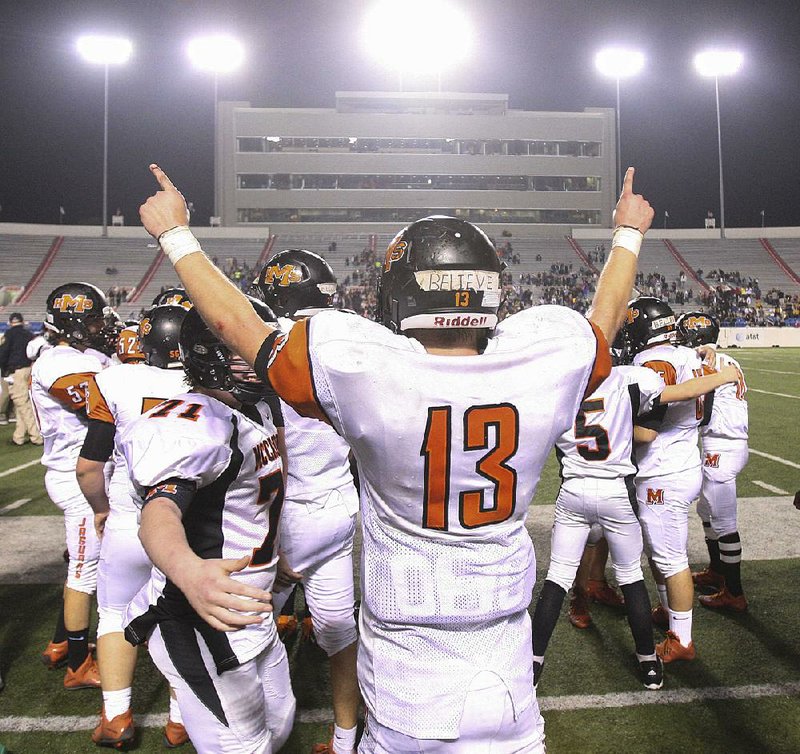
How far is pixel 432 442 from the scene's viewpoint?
5.60ft

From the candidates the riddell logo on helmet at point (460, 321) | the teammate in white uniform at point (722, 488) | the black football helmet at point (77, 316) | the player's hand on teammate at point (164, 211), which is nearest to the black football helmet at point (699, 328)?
the teammate in white uniform at point (722, 488)

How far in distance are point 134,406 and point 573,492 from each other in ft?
8.09

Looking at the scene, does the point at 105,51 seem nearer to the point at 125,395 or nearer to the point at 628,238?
the point at 125,395

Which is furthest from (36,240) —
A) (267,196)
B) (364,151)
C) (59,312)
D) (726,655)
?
(726,655)

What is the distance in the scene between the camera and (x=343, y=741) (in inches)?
129

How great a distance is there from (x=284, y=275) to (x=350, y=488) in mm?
1415

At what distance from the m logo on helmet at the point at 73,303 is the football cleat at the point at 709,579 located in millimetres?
4931

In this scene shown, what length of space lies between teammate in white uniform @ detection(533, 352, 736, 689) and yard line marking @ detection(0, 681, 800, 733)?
148mm

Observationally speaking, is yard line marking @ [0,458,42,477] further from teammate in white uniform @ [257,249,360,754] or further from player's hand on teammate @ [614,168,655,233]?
player's hand on teammate @ [614,168,655,233]

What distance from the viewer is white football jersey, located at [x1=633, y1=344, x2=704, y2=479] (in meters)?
4.43

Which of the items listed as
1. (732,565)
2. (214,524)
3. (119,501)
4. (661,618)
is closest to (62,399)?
(119,501)

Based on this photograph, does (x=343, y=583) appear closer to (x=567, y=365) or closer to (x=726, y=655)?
(x=567, y=365)

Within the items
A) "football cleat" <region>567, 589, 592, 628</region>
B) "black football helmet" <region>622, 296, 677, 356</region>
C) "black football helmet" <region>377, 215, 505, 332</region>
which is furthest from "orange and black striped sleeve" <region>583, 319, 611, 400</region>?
"football cleat" <region>567, 589, 592, 628</region>

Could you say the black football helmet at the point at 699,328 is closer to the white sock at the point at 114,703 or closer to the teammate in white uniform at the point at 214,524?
the teammate in white uniform at the point at 214,524
